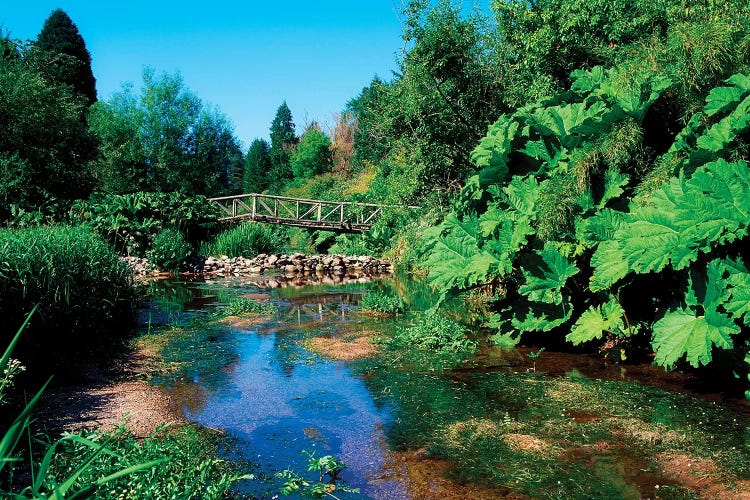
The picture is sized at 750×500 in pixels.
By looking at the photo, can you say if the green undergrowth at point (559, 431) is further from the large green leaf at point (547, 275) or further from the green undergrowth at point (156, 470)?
the green undergrowth at point (156, 470)

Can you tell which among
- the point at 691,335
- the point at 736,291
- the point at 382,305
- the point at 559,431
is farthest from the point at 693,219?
the point at 382,305

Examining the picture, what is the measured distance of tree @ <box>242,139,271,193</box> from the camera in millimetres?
48469

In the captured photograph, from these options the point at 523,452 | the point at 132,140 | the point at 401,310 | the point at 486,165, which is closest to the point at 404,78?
the point at 401,310

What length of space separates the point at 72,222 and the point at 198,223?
12.2ft

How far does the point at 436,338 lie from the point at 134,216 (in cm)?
1292

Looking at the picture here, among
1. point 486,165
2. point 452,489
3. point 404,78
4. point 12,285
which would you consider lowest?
point 452,489

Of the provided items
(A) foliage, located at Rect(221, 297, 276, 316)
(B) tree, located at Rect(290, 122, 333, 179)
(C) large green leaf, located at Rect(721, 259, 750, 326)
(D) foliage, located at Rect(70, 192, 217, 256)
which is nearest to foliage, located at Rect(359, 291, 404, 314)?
(A) foliage, located at Rect(221, 297, 276, 316)

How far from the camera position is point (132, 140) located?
31.2 metres

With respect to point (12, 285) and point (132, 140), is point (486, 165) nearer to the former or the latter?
point (12, 285)

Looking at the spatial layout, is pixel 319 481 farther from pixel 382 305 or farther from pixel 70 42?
pixel 70 42

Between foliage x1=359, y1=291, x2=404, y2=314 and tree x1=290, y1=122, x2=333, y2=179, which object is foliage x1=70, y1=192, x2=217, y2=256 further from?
tree x1=290, y1=122, x2=333, y2=179

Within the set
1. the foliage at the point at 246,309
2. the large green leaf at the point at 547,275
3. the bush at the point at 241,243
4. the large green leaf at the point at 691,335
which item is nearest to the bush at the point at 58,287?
the foliage at the point at 246,309

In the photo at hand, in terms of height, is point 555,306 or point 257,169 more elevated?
point 257,169

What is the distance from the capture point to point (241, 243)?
63.8 ft
